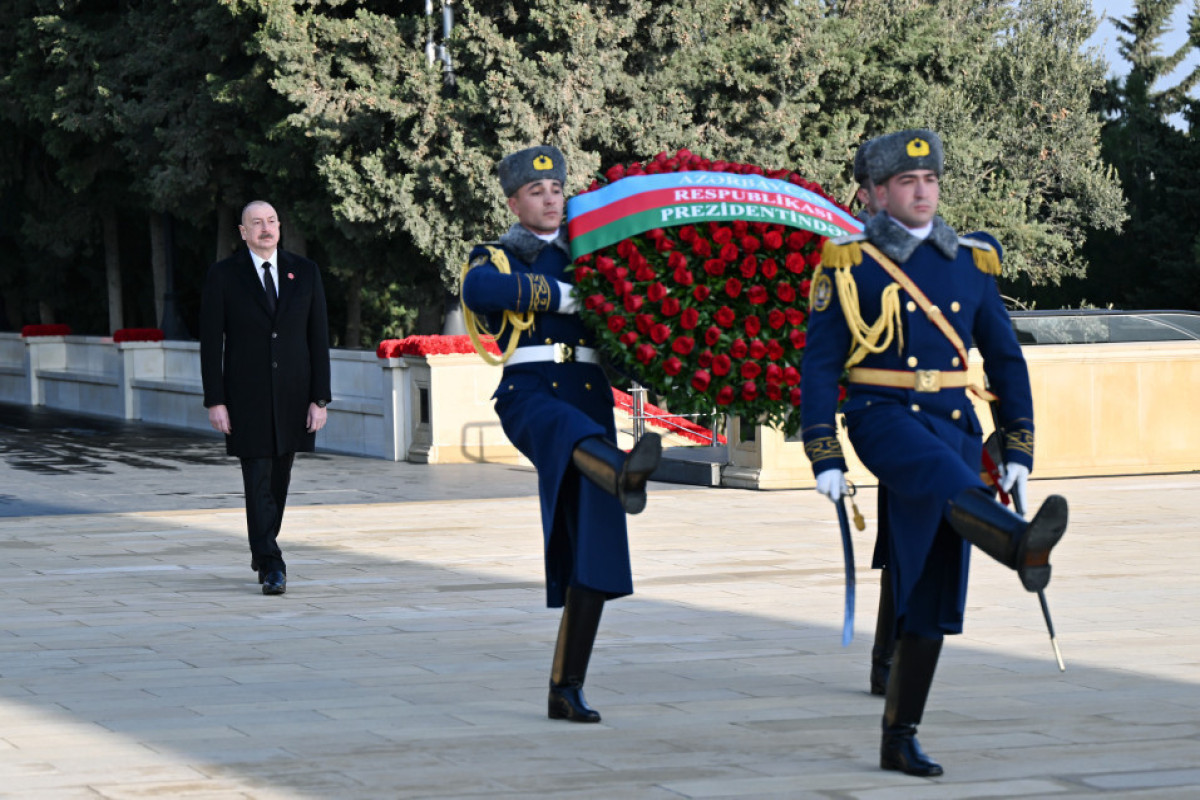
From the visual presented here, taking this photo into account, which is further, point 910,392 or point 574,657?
point 574,657

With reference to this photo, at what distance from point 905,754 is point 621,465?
51.2 inches

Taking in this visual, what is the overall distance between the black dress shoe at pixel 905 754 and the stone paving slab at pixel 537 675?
0.04 meters

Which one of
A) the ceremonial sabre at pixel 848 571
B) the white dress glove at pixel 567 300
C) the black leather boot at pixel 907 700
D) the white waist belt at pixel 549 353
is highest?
the white dress glove at pixel 567 300

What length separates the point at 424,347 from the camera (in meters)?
18.7

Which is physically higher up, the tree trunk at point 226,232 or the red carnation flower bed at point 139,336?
the tree trunk at point 226,232

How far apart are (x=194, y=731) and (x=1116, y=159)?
171 feet

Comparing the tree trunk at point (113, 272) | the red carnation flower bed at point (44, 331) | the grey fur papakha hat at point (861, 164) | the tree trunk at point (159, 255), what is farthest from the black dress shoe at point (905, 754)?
the tree trunk at point (113, 272)

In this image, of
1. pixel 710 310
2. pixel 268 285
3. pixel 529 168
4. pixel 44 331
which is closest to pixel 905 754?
pixel 710 310

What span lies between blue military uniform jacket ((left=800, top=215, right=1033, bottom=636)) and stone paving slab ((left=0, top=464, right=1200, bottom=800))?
61cm

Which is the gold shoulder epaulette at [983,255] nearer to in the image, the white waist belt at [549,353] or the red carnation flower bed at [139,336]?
the white waist belt at [549,353]

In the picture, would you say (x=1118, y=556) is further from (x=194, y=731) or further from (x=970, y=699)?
(x=194, y=731)

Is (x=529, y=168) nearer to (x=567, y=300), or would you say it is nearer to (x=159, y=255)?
(x=567, y=300)

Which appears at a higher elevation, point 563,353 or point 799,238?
point 799,238

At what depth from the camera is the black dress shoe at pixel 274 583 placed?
31.5ft
